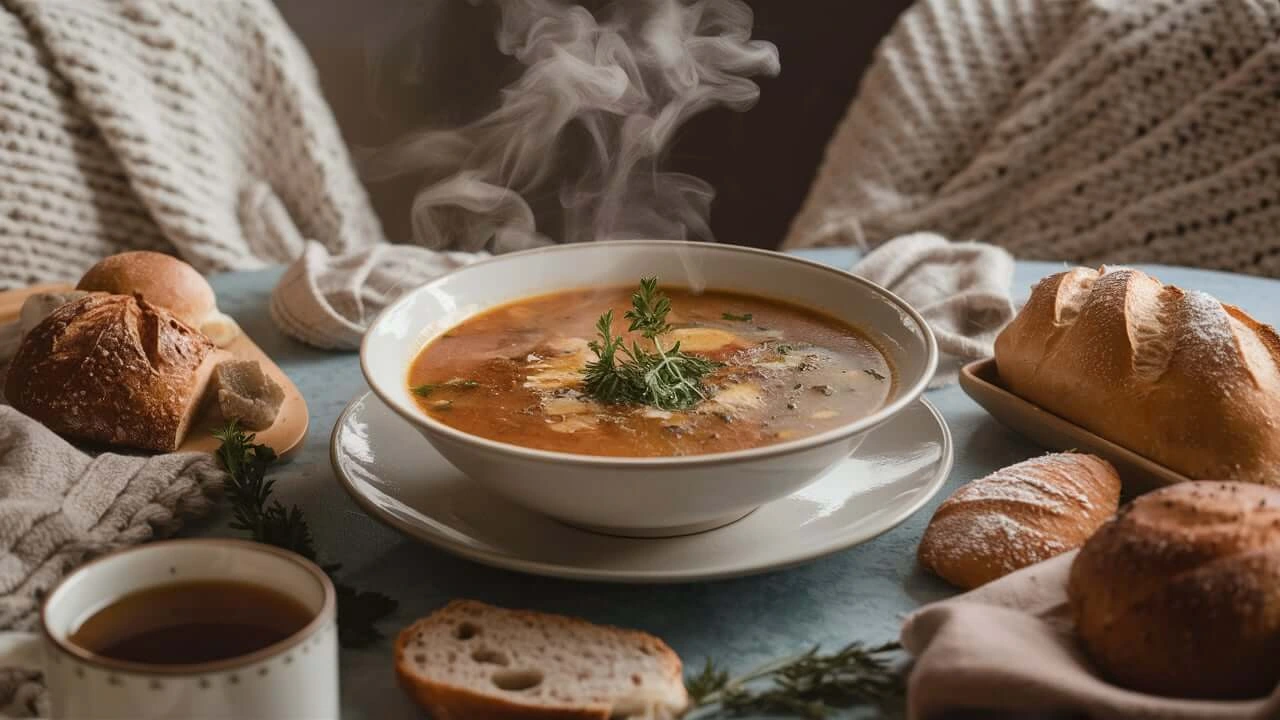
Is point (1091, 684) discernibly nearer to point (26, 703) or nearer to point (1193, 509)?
point (1193, 509)

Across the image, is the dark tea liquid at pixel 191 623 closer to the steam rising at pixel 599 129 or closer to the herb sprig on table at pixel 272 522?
the herb sprig on table at pixel 272 522

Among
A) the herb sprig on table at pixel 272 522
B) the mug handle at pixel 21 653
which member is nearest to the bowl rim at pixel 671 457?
the herb sprig on table at pixel 272 522

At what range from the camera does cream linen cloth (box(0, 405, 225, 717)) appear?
1.46 meters

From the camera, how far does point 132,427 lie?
189 centimetres

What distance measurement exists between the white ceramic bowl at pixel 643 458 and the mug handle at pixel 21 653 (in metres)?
0.46

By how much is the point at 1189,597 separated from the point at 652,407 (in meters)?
0.71

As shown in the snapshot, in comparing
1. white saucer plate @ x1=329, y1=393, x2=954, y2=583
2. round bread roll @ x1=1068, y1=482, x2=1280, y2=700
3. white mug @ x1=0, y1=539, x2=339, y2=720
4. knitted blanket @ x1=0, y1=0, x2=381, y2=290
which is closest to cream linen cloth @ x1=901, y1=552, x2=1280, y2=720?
round bread roll @ x1=1068, y1=482, x2=1280, y2=700

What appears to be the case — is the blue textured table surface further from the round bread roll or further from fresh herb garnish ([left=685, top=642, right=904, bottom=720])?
the round bread roll

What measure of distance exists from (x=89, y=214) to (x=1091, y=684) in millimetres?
3058

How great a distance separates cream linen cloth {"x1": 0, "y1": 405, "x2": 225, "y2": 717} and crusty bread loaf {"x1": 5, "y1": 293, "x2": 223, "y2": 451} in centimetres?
11

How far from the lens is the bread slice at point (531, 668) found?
123 centimetres

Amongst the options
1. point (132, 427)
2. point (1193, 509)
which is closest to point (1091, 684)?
point (1193, 509)

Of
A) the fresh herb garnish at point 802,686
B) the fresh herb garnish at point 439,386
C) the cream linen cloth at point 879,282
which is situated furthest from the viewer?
the cream linen cloth at point 879,282

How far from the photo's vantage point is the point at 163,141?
3.39 metres
